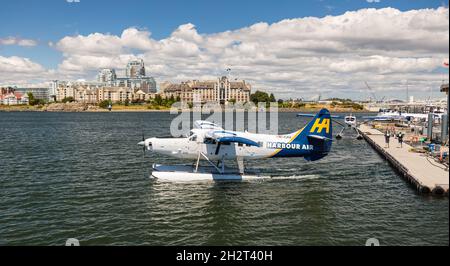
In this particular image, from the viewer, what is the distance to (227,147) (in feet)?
87.0

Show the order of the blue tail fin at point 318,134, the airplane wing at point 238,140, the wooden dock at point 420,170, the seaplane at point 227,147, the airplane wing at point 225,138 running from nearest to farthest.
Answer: the wooden dock at point 420,170 < the airplane wing at point 238,140 < the airplane wing at point 225,138 < the seaplane at point 227,147 < the blue tail fin at point 318,134

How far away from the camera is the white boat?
25.6 meters

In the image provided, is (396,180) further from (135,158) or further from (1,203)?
(1,203)

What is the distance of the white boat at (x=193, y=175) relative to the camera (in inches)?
1008

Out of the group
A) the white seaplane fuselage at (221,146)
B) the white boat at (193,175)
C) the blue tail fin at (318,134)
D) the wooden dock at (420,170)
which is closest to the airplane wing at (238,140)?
the white seaplane fuselage at (221,146)

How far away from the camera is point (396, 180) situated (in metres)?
27.2

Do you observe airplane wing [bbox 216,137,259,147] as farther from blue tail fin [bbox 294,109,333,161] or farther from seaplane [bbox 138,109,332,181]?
blue tail fin [bbox 294,109,333,161]

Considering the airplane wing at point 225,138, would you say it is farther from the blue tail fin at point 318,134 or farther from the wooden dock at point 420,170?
the wooden dock at point 420,170

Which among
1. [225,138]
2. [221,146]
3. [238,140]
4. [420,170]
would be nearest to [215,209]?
[238,140]

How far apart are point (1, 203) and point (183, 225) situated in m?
11.6

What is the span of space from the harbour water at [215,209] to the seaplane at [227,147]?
1.53 m

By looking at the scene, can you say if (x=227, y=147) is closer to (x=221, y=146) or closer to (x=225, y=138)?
(x=221, y=146)

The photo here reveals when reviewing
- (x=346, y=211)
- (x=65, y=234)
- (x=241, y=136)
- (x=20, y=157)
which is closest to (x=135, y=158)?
(x=20, y=157)

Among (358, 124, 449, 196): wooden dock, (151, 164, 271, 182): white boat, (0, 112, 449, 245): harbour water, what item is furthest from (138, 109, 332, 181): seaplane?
(358, 124, 449, 196): wooden dock
